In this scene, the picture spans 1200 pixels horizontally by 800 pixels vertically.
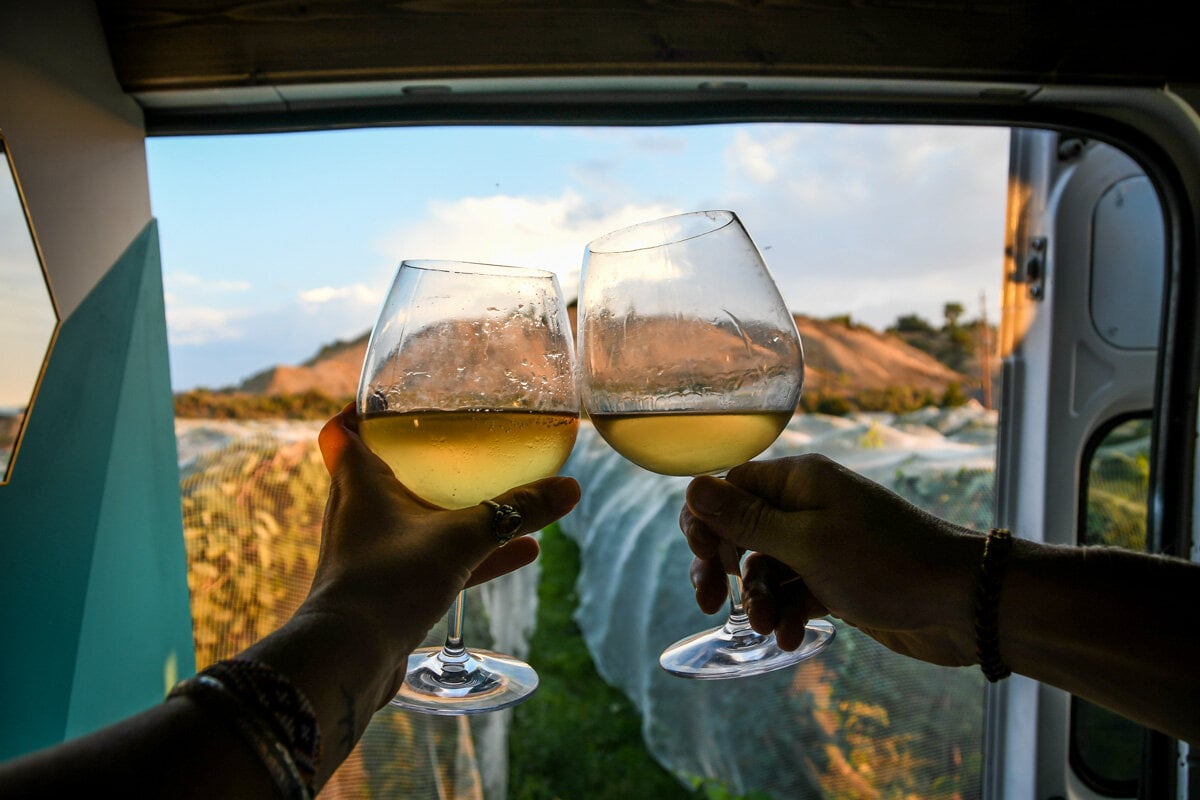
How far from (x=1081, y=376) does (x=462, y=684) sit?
6.96ft

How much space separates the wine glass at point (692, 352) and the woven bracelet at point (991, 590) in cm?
19

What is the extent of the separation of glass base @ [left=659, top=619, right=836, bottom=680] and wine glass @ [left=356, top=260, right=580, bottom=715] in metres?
0.19

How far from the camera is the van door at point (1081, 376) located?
242 centimetres

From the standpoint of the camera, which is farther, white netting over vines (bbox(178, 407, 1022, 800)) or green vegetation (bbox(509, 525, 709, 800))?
green vegetation (bbox(509, 525, 709, 800))

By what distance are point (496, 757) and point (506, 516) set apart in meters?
3.02

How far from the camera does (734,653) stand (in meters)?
1.09

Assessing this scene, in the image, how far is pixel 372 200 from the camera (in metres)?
2.72

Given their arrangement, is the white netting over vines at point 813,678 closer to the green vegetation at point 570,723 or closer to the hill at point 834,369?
the hill at point 834,369

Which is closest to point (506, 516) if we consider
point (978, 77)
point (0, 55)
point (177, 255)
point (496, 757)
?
point (0, 55)

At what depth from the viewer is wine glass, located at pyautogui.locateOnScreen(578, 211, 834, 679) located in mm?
1012

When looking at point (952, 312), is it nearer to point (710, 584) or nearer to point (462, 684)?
point (710, 584)

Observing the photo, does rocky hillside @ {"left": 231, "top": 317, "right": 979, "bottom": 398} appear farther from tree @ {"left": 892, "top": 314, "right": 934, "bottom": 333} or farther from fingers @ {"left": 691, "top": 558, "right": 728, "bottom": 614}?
fingers @ {"left": 691, "top": 558, "right": 728, "bottom": 614}

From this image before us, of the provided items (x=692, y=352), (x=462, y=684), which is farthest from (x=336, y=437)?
(x=692, y=352)

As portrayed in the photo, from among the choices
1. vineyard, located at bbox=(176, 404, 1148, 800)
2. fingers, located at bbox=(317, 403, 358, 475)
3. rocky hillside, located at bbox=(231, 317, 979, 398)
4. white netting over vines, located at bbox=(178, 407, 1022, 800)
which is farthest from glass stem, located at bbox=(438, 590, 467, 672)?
rocky hillside, located at bbox=(231, 317, 979, 398)
